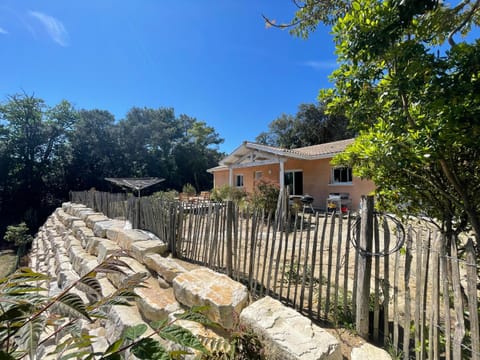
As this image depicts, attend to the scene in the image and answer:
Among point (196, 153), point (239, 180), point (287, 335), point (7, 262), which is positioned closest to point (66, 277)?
point (287, 335)

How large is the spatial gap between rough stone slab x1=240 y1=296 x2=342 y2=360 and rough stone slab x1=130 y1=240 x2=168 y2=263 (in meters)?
3.00

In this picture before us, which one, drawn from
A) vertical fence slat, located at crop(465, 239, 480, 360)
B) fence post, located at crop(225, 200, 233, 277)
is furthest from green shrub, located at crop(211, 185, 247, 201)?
vertical fence slat, located at crop(465, 239, 480, 360)

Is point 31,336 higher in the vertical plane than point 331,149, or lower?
lower

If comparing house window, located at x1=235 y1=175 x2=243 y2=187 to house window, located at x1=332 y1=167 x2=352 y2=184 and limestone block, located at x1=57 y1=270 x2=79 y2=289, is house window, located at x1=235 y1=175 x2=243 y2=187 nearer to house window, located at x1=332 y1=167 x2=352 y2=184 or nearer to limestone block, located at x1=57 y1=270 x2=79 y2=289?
house window, located at x1=332 y1=167 x2=352 y2=184

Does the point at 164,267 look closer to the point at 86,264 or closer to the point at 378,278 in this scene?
the point at 86,264

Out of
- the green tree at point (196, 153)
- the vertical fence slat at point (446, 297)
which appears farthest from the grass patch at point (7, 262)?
the vertical fence slat at point (446, 297)

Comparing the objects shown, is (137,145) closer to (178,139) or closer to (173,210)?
(178,139)

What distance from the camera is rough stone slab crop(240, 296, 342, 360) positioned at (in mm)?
1772

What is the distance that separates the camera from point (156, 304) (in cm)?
303

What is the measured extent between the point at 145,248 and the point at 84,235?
374 cm

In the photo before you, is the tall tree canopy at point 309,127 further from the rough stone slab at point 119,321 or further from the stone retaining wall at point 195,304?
the rough stone slab at point 119,321

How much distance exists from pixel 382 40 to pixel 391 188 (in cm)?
178

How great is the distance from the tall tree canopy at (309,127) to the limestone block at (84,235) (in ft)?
77.7

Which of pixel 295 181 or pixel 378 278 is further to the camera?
pixel 295 181
